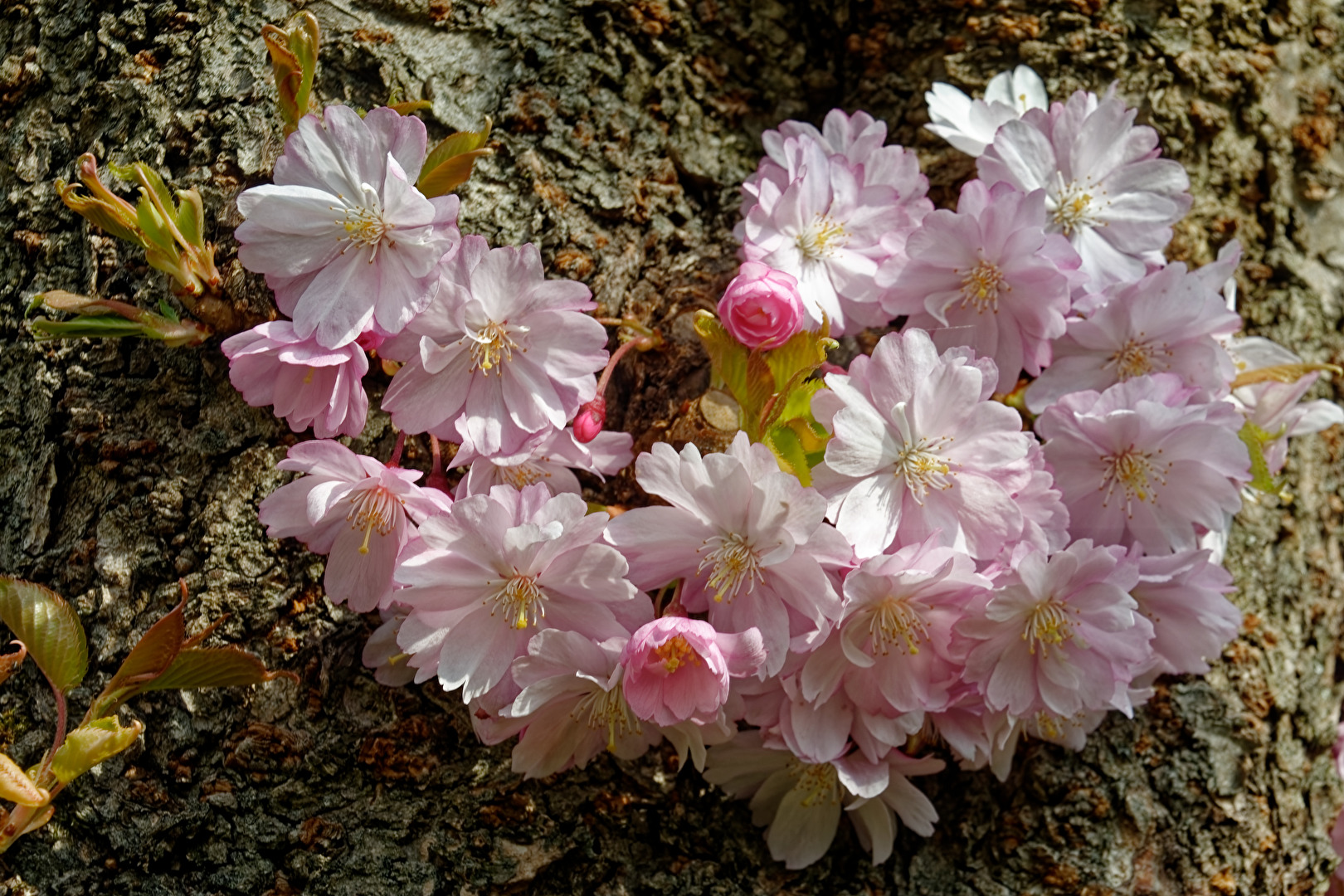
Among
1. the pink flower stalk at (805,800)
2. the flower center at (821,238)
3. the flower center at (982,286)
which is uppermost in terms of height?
the flower center at (821,238)

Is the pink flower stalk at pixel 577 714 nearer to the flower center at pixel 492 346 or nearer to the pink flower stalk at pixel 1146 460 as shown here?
the flower center at pixel 492 346

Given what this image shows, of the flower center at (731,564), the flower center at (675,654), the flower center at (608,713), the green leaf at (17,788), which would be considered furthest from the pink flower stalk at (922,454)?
the green leaf at (17,788)

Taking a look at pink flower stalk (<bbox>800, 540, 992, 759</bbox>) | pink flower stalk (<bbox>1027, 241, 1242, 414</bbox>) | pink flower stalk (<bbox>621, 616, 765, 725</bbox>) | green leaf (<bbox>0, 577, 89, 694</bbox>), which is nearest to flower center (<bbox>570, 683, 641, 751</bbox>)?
pink flower stalk (<bbox>621, 616, 765, 725</bbox>)

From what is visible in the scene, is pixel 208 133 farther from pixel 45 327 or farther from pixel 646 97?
pixel 646 97

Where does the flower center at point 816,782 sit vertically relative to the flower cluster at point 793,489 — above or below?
below

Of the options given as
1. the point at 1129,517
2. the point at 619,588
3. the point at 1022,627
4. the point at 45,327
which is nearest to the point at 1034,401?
the point at 1129,517

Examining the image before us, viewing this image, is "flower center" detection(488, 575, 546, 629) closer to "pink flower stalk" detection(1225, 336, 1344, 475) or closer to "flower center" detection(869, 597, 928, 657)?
"flower center" detection(869, 597, 928, 657)
